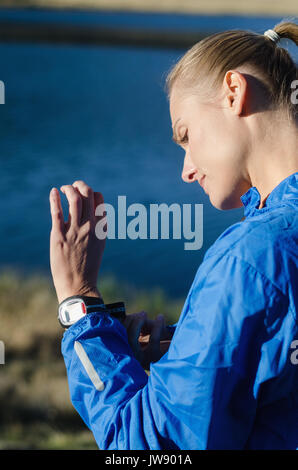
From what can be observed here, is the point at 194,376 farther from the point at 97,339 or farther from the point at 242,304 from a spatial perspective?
the point at 97,339

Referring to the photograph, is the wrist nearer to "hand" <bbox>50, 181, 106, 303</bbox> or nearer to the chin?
"hand" <bbox>50, 181, 106, 303</bbox>

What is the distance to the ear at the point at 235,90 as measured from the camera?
113cm

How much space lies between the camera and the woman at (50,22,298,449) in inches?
36.5

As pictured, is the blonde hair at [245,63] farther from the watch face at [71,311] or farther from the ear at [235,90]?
the watch face at [71,311]

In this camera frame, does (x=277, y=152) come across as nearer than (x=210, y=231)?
Yes

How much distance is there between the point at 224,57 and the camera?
1.19m

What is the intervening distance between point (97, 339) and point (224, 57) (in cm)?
65

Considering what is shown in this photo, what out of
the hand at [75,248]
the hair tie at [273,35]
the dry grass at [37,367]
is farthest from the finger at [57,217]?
the dry grass at [37,367]

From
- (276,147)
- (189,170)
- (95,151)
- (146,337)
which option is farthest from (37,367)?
(95,151)

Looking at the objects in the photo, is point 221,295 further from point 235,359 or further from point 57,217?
point 57,217

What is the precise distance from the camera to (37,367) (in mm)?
3883

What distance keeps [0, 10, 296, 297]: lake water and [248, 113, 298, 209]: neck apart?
197 cm

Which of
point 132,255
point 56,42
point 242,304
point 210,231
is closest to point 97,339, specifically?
point 242,304

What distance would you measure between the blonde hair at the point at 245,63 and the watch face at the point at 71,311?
0.53 metres
